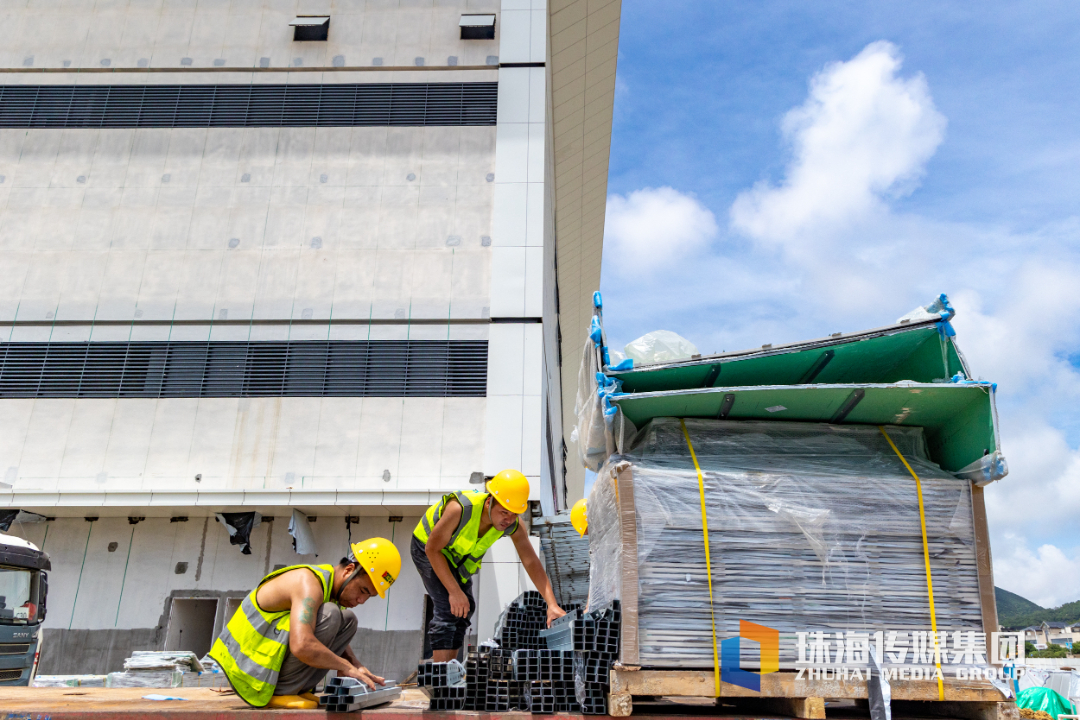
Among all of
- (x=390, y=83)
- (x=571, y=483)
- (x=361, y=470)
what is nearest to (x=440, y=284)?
(x=361, y=470)

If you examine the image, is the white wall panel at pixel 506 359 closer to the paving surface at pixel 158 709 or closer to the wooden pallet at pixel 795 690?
the paving surface at pixel 158 709

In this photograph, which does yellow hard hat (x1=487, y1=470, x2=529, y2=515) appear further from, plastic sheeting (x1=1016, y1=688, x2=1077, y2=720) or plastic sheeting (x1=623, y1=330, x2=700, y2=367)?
plastic sheeting (x1=1016, y1=688, x2=1077, y2=720)

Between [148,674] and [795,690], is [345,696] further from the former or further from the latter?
[148,674]

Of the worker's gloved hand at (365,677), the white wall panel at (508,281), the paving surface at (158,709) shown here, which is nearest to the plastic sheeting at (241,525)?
the white wall panel at (508,281)

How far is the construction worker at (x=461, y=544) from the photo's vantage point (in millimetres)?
4832

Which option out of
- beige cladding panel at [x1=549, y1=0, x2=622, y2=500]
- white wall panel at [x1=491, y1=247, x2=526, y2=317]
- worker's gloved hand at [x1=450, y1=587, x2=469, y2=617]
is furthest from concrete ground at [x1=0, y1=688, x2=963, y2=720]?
beige cladding panel at [x1=549, y1=0, x2=622, y2=500]

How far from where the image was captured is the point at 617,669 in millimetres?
3713

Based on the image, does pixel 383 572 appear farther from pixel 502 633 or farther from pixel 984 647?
pixel 984 647

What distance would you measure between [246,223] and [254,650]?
10466mm

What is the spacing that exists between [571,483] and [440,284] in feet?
89.7

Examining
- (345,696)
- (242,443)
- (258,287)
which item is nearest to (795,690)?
(345,696)

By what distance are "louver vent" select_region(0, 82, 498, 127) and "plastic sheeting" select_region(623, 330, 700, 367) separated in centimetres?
996

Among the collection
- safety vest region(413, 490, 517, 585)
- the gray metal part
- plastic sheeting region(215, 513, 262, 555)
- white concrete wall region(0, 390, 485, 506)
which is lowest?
the gray metal part

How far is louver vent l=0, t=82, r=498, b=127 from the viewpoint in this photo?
13.6 m
